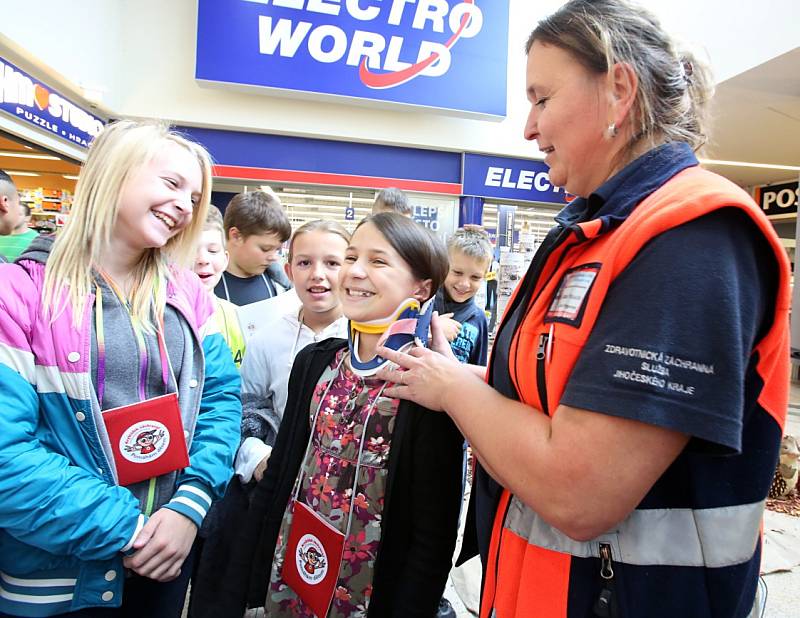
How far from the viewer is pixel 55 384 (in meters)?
0.96

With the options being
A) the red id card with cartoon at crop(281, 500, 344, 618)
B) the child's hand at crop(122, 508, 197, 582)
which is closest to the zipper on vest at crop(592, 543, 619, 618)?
the red id card with cartoon at crop(281, 500, 344, 618)

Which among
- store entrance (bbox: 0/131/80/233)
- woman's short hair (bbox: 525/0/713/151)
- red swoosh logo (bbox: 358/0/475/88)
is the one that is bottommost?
woman's short hair (bbox: 525/0/713/151)

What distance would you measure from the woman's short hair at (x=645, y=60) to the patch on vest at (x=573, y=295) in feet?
0.84

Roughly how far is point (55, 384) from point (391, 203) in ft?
6.25

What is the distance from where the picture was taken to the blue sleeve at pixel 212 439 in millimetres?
1133

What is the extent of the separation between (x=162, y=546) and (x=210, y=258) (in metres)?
1.27

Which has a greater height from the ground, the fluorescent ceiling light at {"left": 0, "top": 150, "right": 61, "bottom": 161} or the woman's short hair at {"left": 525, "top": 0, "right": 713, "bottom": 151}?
the fluorescent ceiling light at {"left": 0, "top": 150, "right": 61, "bottom": 161}

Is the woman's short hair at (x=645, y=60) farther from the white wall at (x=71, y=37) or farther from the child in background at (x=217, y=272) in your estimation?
the white wall at (x=71, y=37)

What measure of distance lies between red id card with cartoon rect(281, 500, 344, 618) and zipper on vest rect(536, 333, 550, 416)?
628 millimetres

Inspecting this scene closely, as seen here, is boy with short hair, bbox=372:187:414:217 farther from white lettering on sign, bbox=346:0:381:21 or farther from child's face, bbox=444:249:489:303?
white lettering on sign, bbox=346:0:381:21

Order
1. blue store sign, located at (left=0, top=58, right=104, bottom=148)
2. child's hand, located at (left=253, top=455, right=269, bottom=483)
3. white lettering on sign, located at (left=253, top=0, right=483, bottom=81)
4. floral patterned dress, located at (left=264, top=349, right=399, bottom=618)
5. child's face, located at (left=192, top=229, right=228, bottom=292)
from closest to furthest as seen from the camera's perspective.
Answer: floral patterned dress, located at (left=264, top=349, right=399, bottom=618), child's hand, located at (left=253, top=455, right=269, bottom=483), child's face, located at (left=192, top=229, right=228, bottom=292), blue store sign, located at (left=0, top=58, right=104, bottom=148), white lettering on sign, located at (left=253, top=0, right=483, bottom=81)

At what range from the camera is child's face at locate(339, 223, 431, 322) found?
4.09 feet

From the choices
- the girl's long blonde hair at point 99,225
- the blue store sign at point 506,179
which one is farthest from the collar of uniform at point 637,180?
the blue store sign at point 506,179

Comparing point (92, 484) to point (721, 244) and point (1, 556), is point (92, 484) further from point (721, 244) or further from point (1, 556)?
point (721, 244)
